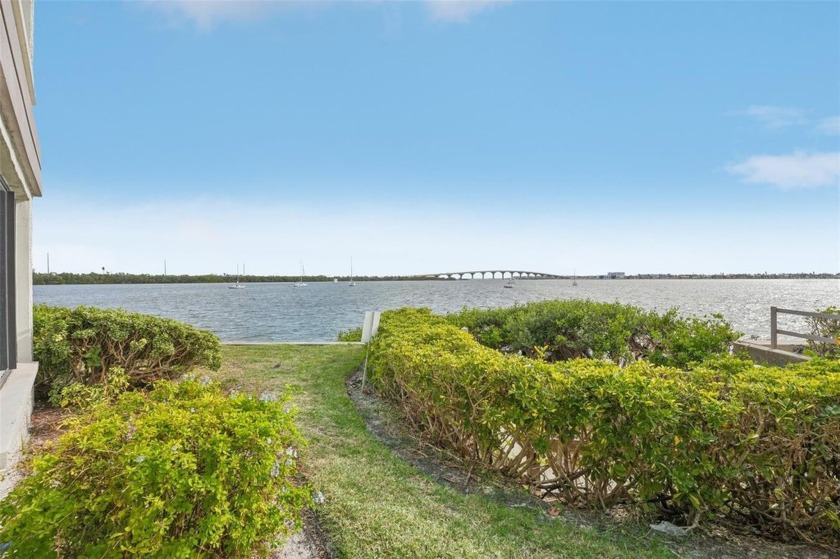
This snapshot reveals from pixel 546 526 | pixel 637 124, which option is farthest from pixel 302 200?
pixel 546 526

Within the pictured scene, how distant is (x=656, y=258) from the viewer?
56.4 m

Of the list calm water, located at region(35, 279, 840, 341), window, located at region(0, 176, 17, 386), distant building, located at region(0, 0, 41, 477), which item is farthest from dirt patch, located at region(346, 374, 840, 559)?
calm water, located at region(35, 279, 840, 341)

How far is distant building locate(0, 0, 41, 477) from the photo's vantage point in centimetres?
333

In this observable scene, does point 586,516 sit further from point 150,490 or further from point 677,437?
point 150,490

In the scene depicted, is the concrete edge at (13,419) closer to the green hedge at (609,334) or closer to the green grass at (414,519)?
the green grass at (414,519)

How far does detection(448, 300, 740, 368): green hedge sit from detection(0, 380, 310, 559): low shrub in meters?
6.19

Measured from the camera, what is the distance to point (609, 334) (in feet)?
26.7

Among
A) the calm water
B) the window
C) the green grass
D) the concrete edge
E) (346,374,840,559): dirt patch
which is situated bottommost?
the calm water

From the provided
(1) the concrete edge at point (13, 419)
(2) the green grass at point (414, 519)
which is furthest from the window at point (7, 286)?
(2) the green grass at point (414, 519)

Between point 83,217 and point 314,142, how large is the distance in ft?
44.9

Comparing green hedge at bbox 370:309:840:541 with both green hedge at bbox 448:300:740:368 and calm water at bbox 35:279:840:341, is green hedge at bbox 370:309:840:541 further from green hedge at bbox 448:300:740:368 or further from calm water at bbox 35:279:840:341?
calm water at bbox 35:279:840:341

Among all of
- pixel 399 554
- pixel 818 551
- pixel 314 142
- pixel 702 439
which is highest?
pixel 314 142

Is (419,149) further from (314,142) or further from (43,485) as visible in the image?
(43,485)

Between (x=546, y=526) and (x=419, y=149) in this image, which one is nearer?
(x=546, y=526)
